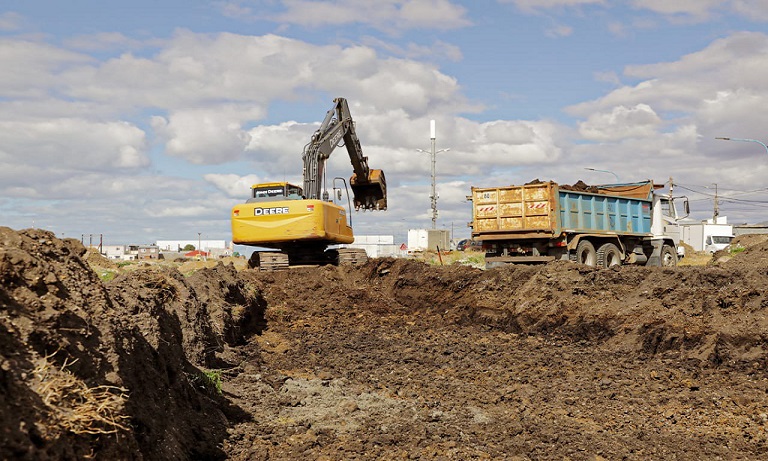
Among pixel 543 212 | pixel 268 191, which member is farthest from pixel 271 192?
pixel 543 212

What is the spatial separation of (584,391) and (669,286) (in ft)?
16.2

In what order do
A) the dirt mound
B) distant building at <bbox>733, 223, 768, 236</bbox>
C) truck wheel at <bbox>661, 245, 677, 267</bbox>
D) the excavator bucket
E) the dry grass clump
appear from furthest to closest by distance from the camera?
distant building at <bbox>733, 223, 768, 236</bbox>, truck wheel at <bbox>661, 245, 677, 267</bbox>, the excavator bucket, the dry grass clump, the dirt mound

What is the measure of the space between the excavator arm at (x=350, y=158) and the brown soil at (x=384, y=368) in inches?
202

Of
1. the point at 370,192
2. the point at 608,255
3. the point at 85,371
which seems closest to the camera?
the point at 85,371

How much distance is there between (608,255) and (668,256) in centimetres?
440

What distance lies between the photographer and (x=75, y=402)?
429 cm

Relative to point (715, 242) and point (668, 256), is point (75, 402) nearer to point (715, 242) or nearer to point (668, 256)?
point (668, 256)

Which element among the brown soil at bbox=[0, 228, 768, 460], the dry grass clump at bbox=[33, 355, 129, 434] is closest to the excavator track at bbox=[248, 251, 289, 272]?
the brown soil at bbox=[0, 228, 768, 460]

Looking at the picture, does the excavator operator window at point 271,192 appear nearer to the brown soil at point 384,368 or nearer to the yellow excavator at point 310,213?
the yellow excavator at point 310,213

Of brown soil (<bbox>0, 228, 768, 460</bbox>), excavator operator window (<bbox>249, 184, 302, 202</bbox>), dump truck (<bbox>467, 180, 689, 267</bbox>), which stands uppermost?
excavator operator window (<bbox>249, 184, 302, 202</bbox>)

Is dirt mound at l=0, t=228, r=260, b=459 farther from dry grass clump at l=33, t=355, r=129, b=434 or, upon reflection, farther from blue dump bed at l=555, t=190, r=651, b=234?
blue dump bed at l=555, t=190, r=651, b=234

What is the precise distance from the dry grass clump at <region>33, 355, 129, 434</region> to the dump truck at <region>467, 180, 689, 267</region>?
1697cm

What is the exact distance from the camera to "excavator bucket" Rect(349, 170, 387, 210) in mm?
23969

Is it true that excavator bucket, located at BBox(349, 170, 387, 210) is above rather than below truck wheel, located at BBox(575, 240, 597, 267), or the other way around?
above
